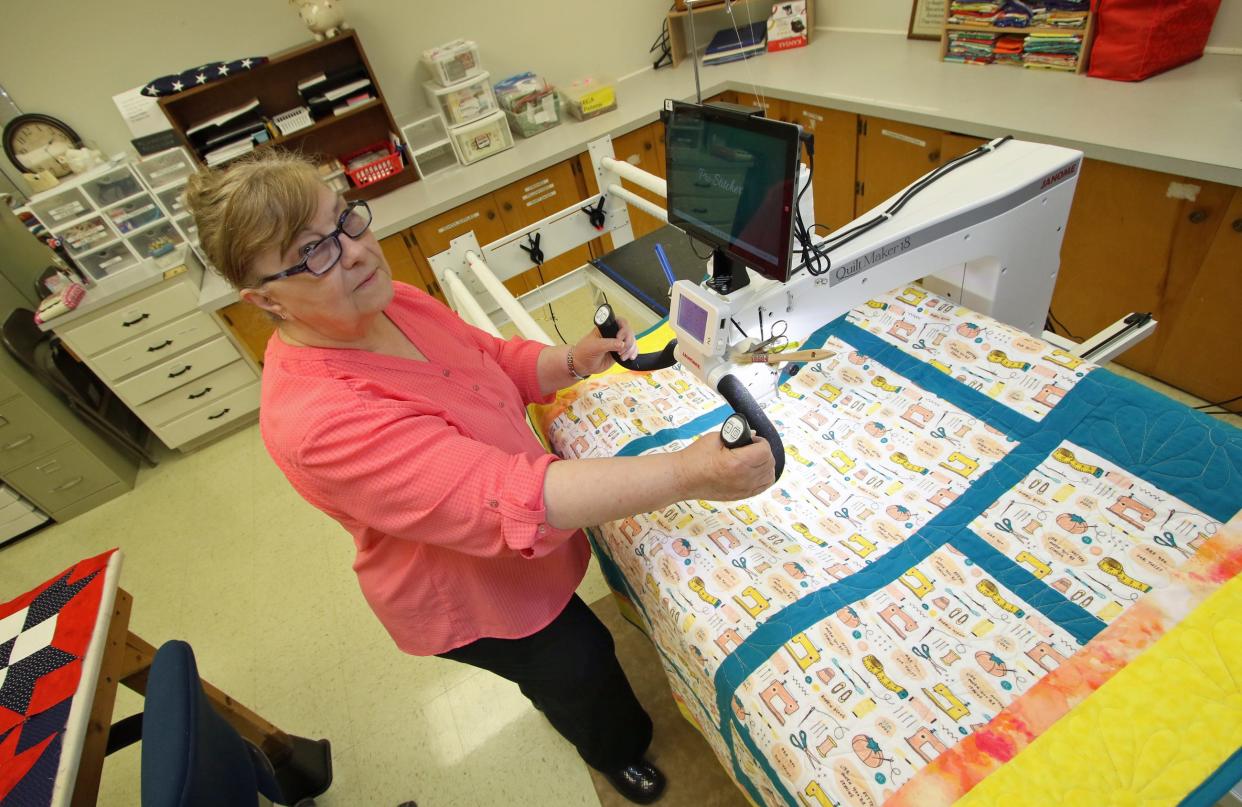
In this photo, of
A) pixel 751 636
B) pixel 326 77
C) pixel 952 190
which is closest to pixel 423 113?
pixel 326 77

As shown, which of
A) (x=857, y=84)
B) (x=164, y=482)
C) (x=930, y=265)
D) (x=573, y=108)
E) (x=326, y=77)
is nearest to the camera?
(x=930, y=265)

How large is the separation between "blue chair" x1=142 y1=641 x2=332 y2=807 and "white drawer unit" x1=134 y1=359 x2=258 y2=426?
2396mm

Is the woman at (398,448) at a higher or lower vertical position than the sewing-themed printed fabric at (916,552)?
higher

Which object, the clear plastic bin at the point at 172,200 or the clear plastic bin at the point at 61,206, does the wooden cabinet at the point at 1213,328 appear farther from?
the clear plastic bin at the point at 61,206

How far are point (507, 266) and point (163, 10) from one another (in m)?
2.36

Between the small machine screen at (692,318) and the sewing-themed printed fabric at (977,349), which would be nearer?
the small machine screen at (692,318)

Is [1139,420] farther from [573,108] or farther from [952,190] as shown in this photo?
[573,108]

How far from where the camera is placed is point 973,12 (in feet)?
7.82

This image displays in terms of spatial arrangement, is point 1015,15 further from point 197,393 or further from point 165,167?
point 197,393

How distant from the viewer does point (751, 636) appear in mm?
859

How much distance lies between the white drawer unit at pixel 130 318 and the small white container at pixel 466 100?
1458 millimetres

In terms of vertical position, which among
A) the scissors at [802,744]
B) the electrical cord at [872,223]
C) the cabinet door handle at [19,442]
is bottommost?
the cabinet door handle at [19,442]

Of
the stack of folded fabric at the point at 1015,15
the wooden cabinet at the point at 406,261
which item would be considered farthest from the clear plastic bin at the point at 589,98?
the stack of folded fabric at the point at 1015,15

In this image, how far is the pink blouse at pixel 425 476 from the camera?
785 mm
